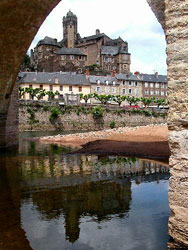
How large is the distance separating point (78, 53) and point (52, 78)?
29.9 metres

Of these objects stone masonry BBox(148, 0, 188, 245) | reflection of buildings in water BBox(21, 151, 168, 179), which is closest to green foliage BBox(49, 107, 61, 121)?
reflection of buildings in water BBox(21, 151, 168, 179)

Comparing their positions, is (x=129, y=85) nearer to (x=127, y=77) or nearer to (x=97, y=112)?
(x=127, y=77)

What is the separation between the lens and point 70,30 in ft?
319

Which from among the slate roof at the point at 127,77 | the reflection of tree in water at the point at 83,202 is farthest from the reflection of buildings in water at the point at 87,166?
the slate roof at the point at 127,77

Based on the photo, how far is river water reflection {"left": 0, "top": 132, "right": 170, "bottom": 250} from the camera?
15.4 feet

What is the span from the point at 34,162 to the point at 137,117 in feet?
132

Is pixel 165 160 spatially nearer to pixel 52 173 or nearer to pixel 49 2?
pixel 52 173

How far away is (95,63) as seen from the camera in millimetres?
89562

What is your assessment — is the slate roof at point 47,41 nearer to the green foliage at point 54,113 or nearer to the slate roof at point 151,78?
the slate roof at point 151,78

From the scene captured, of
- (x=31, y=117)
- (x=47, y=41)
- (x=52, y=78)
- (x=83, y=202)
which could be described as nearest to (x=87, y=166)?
(x=83, y=202)

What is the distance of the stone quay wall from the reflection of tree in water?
1383 inches

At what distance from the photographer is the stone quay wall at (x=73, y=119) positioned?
140 feet

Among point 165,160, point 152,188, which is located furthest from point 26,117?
point 152,188

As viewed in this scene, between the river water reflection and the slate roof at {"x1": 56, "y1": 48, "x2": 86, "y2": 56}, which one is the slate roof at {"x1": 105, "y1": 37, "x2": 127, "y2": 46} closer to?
the slate roof at {"x1": 56, "y1": 48, "x2": 86, "y2": 56}
